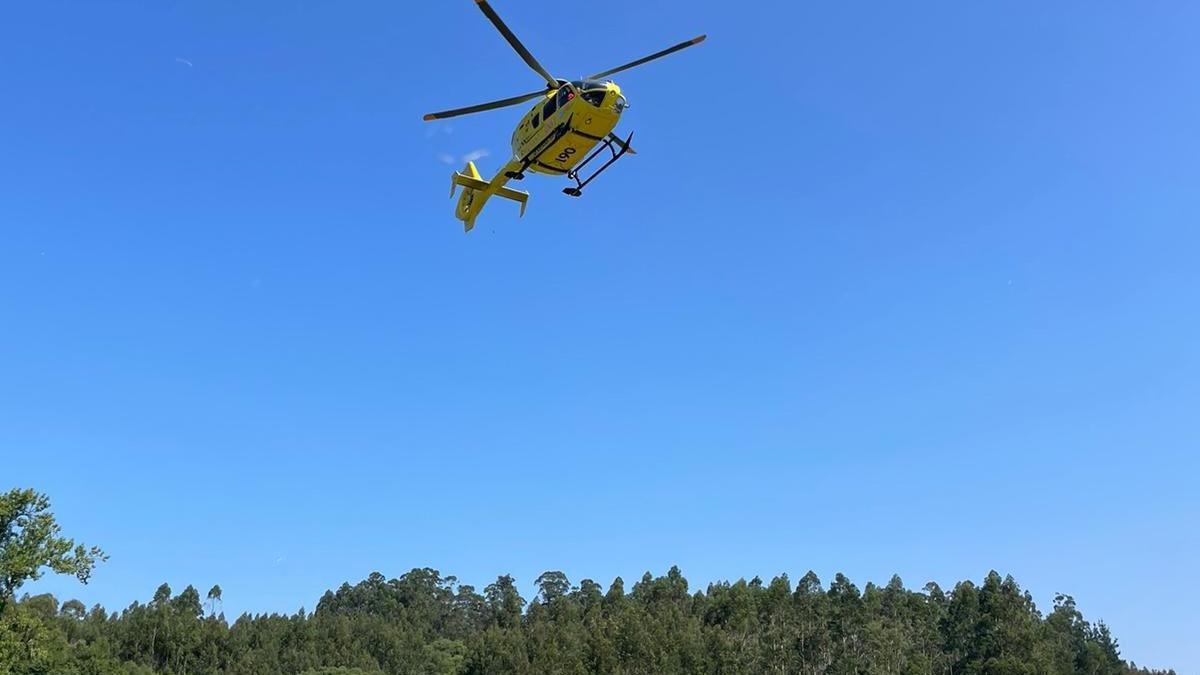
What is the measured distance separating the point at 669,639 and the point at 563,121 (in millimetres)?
71784

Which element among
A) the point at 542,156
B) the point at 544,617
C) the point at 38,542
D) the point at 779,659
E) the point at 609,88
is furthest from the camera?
the point at 544,617

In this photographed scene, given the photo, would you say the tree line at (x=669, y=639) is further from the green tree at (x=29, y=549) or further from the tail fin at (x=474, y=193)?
the tail fin at (x=474, y=193)

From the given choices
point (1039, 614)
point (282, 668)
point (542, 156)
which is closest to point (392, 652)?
point (282, 668)

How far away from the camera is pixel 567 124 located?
2692 cm

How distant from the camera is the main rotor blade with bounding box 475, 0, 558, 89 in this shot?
27.0m

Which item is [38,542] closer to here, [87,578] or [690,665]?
[87,578]

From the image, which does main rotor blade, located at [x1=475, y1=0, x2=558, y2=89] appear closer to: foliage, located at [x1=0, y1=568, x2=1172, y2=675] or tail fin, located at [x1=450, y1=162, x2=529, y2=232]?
tail fin, located at [x1=450, y1=162, x2=529, y2=232]

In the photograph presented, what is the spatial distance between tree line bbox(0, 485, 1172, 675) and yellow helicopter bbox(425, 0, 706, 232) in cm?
6195

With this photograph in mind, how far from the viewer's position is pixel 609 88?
86.6 ft

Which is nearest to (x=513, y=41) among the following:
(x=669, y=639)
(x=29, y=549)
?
(x=29, y=549)

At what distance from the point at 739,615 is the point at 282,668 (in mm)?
61192

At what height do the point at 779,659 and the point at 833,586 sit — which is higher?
the point at 833,586

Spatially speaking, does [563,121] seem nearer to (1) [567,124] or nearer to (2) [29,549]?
(1) [567,124]

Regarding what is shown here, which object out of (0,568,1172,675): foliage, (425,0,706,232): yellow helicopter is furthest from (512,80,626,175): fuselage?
(0,568,1172,675): foliage
